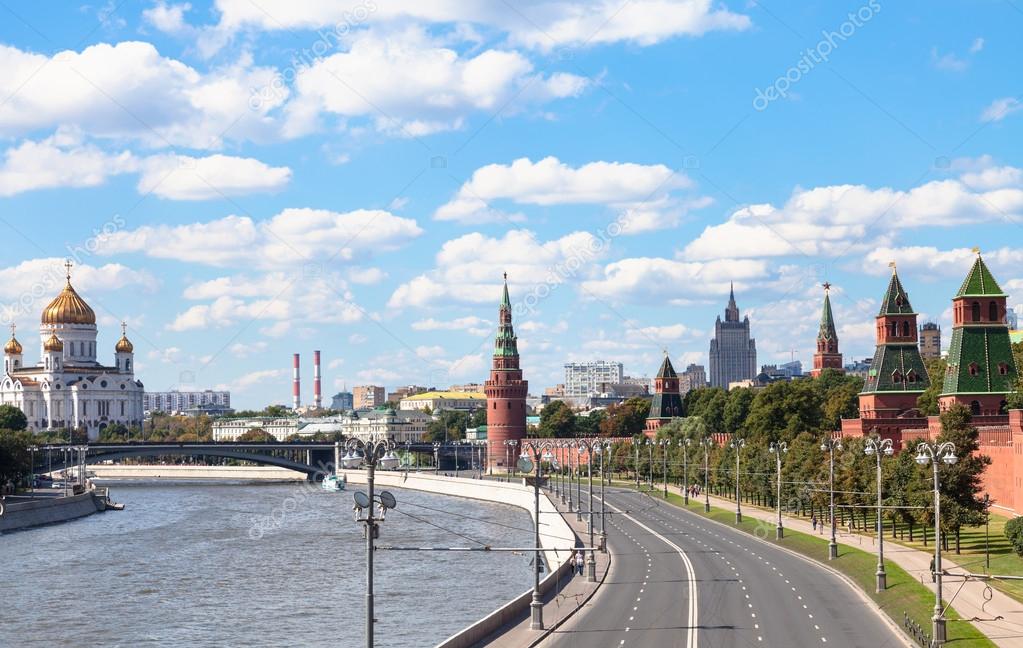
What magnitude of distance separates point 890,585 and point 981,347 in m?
46.5

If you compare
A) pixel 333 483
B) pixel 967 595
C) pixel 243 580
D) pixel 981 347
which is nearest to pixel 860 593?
pixel 967 595

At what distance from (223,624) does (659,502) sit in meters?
63.7

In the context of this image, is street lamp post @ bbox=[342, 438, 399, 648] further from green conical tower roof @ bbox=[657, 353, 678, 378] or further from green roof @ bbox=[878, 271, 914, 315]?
green conical tower roof @ bbox=[657, 353, 678, 378]

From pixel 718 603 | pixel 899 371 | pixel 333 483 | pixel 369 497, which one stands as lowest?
pixel 333 483

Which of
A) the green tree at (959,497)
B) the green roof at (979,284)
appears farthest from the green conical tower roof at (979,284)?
the green tree at (959,497)

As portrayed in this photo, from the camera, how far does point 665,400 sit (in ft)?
620

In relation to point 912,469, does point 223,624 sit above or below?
below

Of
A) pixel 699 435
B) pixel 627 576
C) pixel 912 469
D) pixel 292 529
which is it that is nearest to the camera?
pixel 627 576

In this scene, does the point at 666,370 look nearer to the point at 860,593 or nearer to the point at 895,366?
the point at 895,366

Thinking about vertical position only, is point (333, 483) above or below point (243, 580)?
above

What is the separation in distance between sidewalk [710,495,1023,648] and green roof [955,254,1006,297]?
83.4 feet

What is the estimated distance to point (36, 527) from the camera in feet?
368

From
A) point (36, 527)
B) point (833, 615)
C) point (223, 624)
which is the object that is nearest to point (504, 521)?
point (36, 527)

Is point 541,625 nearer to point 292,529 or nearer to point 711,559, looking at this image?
point 711,559
